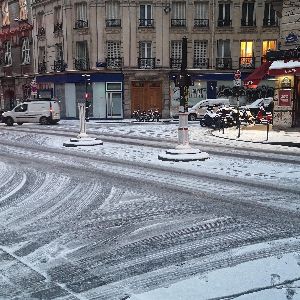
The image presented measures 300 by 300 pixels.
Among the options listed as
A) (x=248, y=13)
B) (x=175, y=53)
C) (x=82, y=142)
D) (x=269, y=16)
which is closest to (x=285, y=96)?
(x=82, y=142)

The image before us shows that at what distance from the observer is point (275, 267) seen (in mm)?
3857

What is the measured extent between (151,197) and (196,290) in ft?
11.1

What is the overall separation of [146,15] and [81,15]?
554 centimetres

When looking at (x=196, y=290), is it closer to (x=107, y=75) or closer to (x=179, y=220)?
(x=179, y=220)

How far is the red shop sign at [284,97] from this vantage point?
19.4 m

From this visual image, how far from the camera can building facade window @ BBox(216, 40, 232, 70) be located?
3366cm

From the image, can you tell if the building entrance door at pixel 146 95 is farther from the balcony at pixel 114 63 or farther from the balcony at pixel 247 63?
the balcony at pixel 247 63

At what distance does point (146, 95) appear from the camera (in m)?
34.0

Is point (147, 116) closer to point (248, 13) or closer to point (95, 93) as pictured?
point (95, 93)

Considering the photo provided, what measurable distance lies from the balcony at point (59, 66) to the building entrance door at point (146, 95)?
20.5 ft

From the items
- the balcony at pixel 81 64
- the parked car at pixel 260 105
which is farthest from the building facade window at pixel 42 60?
the parked car at pixel 260 105

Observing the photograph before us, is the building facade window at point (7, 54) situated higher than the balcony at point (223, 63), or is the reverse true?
the building facade window at point (7, 54)

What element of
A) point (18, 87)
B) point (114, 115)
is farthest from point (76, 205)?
point (18, 87)

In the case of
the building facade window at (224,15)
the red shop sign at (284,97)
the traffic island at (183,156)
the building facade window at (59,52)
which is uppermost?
the building facade window at (224,15)
